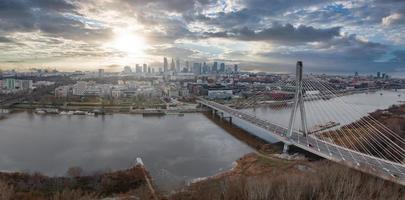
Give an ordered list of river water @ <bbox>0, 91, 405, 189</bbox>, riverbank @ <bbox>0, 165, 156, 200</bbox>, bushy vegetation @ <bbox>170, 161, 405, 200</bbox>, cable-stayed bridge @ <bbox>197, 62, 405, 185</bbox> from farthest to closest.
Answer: river water @ <bbox>0, 91, 405, 189</bbox> → cable-stayed bridge @ <bbox>197, 62, 405, 185</bbox> → riverbank @ <bbox>0, 165, 156, 200</bbox> → bushy vegetation @ <bbox>170, 161, 405, 200</bbox>

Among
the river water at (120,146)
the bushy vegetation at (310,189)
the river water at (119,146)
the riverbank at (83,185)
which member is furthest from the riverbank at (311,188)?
the river water at (119,146)

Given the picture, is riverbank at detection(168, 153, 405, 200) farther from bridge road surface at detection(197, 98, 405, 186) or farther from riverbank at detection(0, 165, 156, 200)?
riverbank at detection(0, 165, 156, 200)

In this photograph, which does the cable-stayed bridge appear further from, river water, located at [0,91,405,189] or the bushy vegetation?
river water, located at [0,91,405,189]

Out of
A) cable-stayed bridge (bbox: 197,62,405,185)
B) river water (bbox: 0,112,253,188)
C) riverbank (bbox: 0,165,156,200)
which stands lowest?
river water (bbox: 0,112,253,188)

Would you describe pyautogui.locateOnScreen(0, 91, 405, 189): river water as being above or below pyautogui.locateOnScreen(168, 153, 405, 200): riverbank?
below

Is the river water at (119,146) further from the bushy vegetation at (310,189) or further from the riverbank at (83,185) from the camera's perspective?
the bushy vegetation at (310,189)

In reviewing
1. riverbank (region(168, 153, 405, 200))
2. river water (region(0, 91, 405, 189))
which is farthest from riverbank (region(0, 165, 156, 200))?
riverbank (region(168, 153, 405, 200))

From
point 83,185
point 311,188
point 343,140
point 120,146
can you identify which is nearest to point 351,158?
point 311,188

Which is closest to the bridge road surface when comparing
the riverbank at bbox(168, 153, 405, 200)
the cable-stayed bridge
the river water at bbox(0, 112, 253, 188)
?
the cable-stayed bridge

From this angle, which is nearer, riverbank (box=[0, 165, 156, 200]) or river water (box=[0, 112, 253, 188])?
riverbank (box=[0, 165, 156, 200])

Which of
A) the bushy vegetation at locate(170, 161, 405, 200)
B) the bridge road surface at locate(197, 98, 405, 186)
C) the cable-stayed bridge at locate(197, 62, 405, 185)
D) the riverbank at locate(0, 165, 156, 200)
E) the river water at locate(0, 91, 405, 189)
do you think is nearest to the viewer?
the bushy vegetation at locate(170, 161, 405, 200)

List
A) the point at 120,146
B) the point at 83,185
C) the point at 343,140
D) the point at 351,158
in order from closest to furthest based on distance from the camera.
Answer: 1. the point at 83,185
2. the point at 351,158
3. the point at 120,146
4. the point at 343,140

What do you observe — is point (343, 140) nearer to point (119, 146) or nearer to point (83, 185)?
point (119, 146)
